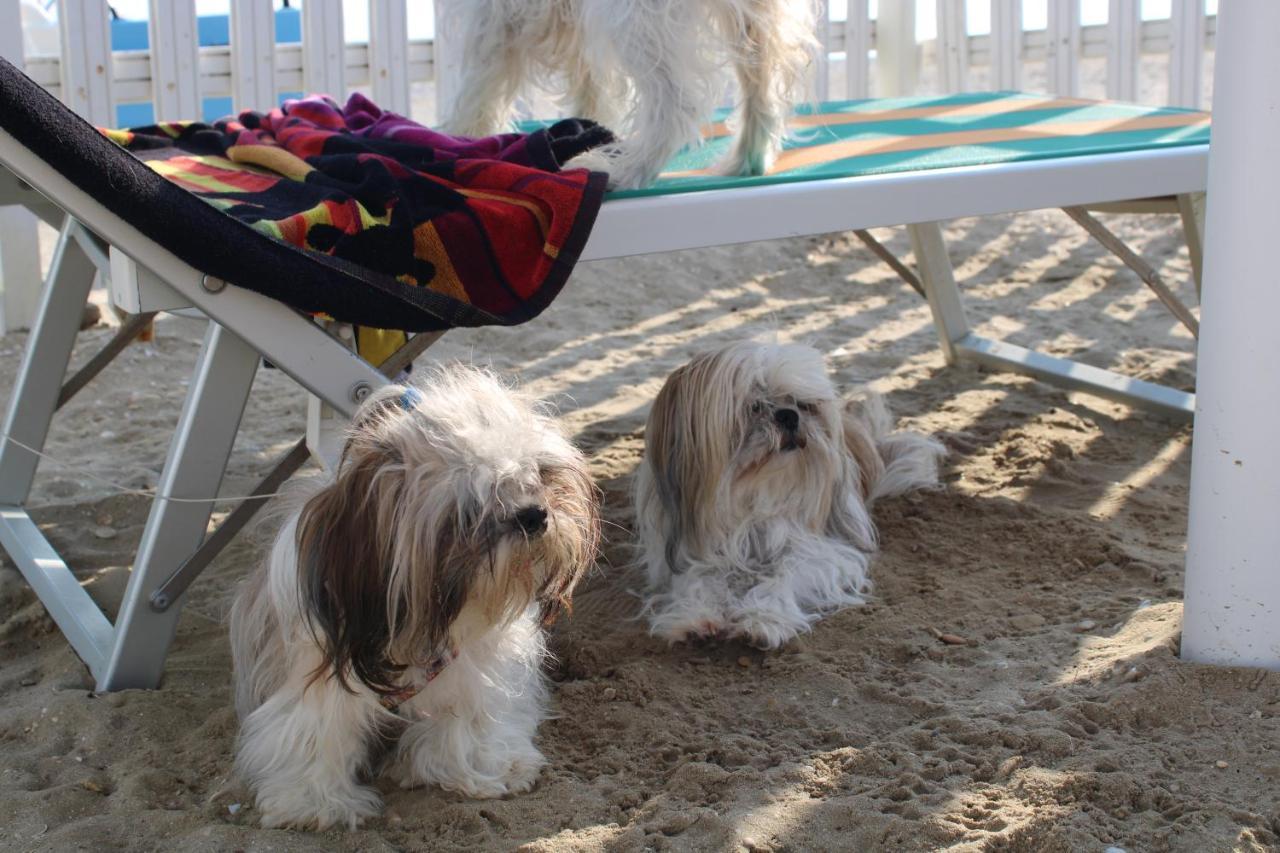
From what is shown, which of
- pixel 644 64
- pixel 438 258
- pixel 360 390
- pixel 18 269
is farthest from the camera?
pixel 18 269

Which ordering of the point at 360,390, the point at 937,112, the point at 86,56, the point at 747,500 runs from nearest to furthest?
the point at 360,390 → the point at 747,500 → the point at 937,112 → the point at 86,56

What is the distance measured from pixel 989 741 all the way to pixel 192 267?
169 centimetres

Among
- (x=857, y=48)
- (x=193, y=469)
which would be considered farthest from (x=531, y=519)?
(x=857, y=48)

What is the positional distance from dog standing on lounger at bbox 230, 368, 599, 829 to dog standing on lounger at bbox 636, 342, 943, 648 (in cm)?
77

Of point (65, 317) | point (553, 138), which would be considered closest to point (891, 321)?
point (553, 138)

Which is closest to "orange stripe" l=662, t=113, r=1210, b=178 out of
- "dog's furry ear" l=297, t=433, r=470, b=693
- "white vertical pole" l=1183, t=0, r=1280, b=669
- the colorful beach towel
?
the colorful beach towel

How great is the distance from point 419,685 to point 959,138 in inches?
99.0

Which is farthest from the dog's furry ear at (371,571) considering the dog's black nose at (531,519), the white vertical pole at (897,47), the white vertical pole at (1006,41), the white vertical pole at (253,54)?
the white vertical pole at (1006,41)

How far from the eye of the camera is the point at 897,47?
24.1 ft

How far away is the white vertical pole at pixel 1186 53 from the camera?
7.02 metres

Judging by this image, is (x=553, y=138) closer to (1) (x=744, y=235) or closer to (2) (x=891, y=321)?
(1) (x=744, y=235)

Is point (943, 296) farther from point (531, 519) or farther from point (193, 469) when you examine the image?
point (531, 519)

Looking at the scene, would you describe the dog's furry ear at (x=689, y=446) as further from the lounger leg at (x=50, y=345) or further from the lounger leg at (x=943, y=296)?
the lounger leg at (x=943, y=296)

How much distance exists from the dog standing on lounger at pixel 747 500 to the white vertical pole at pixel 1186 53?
471cm
